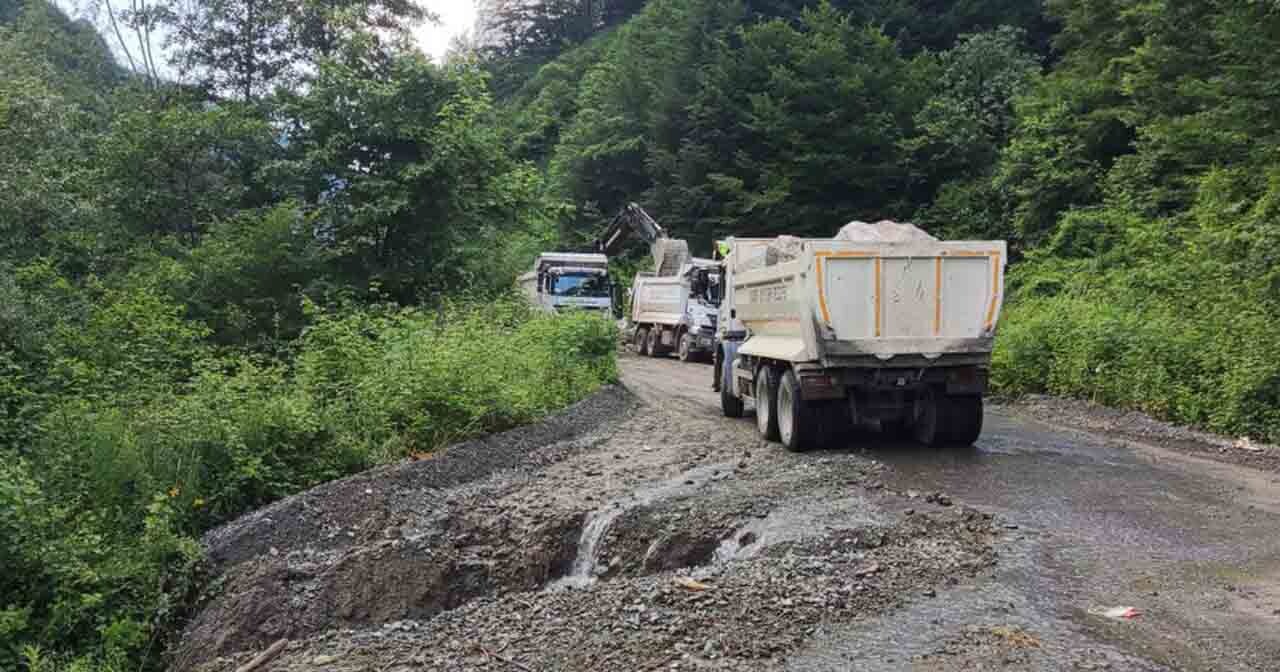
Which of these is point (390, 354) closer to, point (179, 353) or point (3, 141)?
point (179, 353)

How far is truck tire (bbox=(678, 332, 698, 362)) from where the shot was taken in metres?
25.5

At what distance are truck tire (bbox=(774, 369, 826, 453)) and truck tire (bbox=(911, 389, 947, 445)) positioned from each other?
1.17 metres

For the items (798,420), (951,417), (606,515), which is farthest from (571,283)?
(606,515)

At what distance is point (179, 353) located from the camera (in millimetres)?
13695

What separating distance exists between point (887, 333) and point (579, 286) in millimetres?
20054

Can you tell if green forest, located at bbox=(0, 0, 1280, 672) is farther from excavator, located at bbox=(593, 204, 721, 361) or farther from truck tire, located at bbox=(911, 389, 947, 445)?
truck tire, located at bbox=(911, 389, 947, 445)

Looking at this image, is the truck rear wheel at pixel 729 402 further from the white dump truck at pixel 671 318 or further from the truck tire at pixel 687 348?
the truck tire at pixel 687 348

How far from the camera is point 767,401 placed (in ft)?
37.6

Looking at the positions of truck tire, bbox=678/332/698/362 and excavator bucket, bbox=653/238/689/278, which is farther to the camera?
excavator bucket, bbox=653/238/689/278

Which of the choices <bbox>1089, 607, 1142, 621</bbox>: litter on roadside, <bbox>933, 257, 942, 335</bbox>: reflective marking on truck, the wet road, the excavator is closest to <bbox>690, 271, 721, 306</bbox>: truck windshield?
the wet road

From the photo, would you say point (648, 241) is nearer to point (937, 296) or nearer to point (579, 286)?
point (579, 286)

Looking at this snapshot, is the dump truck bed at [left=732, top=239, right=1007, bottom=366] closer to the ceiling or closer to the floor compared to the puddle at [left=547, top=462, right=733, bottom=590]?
closer to the ceiling

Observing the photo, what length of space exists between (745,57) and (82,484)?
95.8 ft

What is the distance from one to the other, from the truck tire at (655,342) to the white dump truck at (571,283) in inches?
64.3
